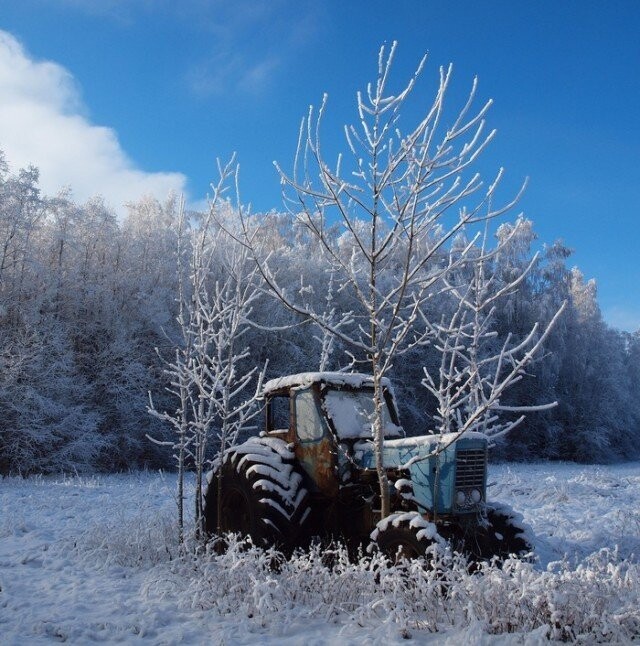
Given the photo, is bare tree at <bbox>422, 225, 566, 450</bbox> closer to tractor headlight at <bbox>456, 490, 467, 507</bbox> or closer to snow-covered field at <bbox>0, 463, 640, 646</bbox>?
tractor headlight at <bbox>456, 490, 467, 507</bbox>

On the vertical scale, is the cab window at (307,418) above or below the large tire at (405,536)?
above

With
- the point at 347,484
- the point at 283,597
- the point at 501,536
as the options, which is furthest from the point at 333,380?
the point at 283,597

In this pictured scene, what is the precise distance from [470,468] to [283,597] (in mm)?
2207

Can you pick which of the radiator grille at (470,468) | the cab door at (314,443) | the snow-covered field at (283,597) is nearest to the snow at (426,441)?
the radiator grille at (470,468)

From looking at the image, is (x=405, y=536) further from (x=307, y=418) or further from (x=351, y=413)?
(x=307, y=418)

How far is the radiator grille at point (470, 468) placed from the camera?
19.3 ft

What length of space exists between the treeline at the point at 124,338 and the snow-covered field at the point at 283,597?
8.07m

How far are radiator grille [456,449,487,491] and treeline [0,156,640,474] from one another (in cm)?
834

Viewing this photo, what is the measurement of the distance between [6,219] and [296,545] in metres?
17.1

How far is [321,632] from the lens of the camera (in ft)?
14.3

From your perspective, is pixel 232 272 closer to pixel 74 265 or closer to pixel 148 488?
pixel 148 488

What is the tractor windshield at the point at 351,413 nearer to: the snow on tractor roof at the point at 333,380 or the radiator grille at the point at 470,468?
the snow on tractor roof at the point at 333,380

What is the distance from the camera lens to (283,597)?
486 cm

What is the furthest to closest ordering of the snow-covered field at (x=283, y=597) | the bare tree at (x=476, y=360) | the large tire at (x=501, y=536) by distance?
the large tire at (x=501, y=536) < the bare tree at (x=476, y=360) < the snow-covered field at (x=283, y=597)
